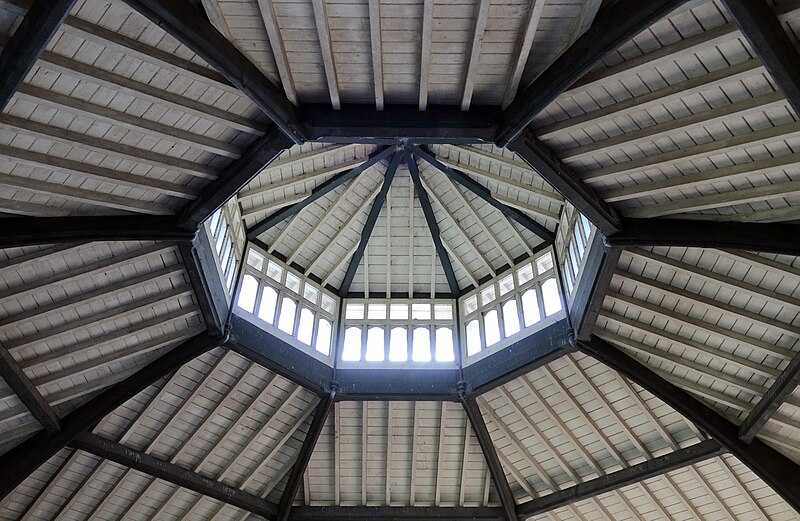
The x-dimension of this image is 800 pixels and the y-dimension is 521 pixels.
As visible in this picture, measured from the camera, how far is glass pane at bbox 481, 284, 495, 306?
2539cm

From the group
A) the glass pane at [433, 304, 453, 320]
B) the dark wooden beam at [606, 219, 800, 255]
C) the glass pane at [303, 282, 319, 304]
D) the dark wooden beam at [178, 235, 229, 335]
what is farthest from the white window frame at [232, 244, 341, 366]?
the dark wooden beam at [606, 219, 800, 255]

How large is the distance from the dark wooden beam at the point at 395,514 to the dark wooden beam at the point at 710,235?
482 inches

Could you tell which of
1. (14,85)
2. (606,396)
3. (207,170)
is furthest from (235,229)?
(606,396)

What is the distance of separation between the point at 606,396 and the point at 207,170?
1322 cm

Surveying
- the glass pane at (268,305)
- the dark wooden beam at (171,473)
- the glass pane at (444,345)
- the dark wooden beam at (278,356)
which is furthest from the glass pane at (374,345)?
the dark wooden beam at (171,473)

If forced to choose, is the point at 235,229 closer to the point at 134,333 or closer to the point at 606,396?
the point at 134,333

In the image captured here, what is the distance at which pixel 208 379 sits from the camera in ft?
72.8

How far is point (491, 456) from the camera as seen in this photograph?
24391mm

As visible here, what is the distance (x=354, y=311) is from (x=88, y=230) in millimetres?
11165

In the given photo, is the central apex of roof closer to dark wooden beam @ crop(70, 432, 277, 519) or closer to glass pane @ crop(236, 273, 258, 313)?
glass pane @ crop(236, 273, 258, 313)

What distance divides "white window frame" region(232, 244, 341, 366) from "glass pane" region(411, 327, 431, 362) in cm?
256

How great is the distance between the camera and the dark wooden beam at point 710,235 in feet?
51.4

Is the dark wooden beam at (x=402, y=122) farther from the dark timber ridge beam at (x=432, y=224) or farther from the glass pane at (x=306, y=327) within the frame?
the glass pane at (x=306, y=327)

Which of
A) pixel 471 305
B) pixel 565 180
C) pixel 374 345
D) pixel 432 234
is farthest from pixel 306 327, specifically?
pixel 565 180
